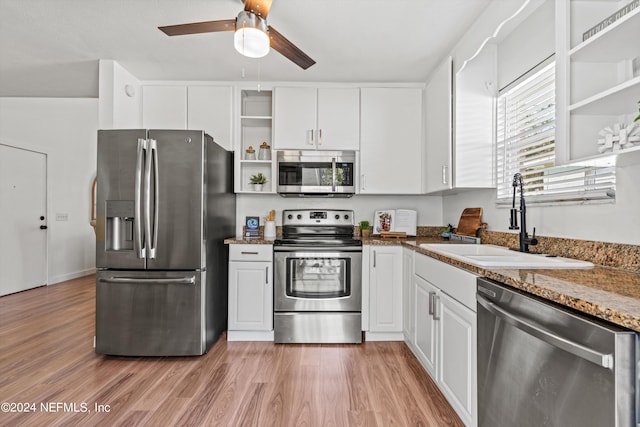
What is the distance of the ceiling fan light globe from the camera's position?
1.82m

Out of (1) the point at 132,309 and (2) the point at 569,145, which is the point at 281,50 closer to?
(2) the point at 569,145

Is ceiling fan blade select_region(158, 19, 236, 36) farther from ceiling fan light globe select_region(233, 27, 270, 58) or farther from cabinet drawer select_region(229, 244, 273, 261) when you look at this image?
cabinet drawer select_region(229, 244, 273, 261)

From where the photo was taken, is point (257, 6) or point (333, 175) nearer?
point (257, 6)

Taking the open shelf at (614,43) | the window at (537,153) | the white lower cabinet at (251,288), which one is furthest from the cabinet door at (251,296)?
the open shelf at (614,43)

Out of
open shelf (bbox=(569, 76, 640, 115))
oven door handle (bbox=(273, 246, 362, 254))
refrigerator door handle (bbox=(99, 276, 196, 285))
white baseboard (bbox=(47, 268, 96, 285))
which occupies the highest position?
open shelf (bbox=(569, 76, 640, 115))

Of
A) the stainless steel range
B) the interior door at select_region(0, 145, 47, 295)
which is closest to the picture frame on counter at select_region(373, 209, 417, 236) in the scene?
the stainless steel range

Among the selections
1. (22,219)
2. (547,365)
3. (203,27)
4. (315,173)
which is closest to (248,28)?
(203,27)

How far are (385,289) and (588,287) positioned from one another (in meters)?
1.89

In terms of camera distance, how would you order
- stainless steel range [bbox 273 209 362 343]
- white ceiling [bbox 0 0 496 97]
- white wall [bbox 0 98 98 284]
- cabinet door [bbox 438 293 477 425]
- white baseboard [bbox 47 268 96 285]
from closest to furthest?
1. cabinet door [bbox 438 293 477 425]
2. white ceiling [bbox 0 0 496 97]
3. stainless steel range [bbox 273 209 362 343]
4. white wall [bbox 0 98 98 284]
5. white baseboard [bbox 47 268 96 285]

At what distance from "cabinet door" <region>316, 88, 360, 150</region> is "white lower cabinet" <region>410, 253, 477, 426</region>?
4.63ft

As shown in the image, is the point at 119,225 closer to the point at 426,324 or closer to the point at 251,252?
the point at 251,252

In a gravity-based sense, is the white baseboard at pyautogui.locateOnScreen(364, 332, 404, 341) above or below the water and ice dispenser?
below

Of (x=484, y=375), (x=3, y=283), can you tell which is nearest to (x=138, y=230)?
(x=484, y=375)

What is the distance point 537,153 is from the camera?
82.9 inches
